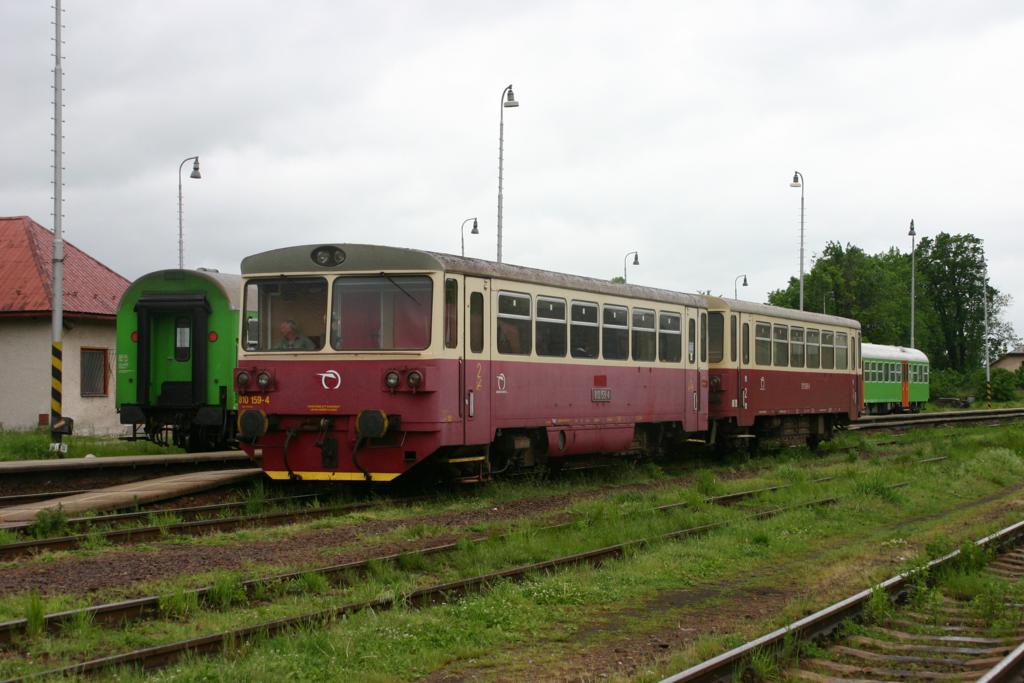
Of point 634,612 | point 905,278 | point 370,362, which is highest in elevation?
point 905,278

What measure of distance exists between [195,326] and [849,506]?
37.9 ft

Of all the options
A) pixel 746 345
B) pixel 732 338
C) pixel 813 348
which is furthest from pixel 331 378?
pixel 813 348

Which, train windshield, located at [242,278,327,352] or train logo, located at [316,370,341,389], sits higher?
train windshield, located at [242,278,327,352]

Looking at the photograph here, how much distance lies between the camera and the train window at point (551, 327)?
15.8m

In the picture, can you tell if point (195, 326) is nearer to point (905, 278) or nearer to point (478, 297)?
point (478, 297)

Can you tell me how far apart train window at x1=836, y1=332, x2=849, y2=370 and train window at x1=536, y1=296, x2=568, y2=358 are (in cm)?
1147

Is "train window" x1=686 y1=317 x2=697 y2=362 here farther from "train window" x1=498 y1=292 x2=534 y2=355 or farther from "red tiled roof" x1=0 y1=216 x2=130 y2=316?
"red tiled roof" x1=0 y1=216 x2=130 y2=316

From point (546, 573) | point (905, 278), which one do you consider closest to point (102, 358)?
point (546, 573)

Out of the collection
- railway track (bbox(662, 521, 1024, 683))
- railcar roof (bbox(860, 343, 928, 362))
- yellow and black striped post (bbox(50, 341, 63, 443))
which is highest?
railcar roof (bbox(860, 343, 928, 362))

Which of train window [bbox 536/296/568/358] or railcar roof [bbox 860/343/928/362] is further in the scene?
railcar roof [bbox 860/343/928/362]

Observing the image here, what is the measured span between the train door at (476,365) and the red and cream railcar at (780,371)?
7.66 meters

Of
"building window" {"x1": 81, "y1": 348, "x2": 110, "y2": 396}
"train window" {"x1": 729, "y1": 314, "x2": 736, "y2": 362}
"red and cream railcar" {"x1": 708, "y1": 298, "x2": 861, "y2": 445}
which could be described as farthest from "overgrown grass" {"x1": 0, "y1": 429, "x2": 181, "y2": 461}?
"train window" {"x1": 729, "y1": 314, "x2": 736, "y2": 362}

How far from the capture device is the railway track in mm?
6593

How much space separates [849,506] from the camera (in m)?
14.5
